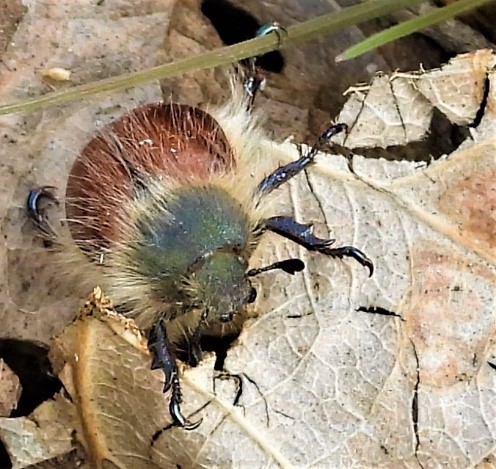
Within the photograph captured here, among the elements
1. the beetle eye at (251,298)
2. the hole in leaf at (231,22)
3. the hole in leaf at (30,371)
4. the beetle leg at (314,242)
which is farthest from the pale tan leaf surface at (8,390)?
the hole in leaf at (231,22)

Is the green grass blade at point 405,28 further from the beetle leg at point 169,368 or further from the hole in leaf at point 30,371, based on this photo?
the hole in leaf at point 30,371

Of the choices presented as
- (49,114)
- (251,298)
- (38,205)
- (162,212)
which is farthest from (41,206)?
(251,298)

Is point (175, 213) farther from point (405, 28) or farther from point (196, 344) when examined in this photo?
point (405, 28)

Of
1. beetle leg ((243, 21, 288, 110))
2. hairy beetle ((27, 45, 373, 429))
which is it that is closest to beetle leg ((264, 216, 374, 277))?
hairy beetle ((27, 45, 373, 429))

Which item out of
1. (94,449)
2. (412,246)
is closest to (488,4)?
(412,246)

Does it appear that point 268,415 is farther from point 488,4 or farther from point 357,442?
point 488,4
